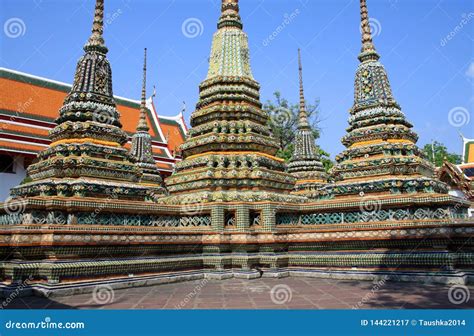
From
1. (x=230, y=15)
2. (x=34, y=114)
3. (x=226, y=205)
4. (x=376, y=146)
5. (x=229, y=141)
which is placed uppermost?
(x=34, y=114)

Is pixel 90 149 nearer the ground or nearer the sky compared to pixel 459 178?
nearer the ground

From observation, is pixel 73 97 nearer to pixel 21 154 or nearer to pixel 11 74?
pixel 21 154

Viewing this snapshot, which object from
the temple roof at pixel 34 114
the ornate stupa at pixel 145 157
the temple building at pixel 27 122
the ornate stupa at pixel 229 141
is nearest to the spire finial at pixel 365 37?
the ornate stupa at pixel 229 141

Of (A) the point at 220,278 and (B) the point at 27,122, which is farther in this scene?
(B) the point at 27,122

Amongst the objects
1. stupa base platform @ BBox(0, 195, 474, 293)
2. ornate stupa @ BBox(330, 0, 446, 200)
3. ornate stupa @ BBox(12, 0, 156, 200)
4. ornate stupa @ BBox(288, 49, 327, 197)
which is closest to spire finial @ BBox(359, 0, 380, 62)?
ornate stupa @ BBox(330, 0, 446, 200)

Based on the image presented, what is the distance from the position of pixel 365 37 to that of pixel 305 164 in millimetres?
7839

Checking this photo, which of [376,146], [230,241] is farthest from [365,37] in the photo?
[230,241]

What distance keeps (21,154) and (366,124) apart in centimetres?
2138

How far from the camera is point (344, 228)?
389 inches

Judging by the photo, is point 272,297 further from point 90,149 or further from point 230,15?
point 230,15

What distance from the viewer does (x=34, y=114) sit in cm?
2692

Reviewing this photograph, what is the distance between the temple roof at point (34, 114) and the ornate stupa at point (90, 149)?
1545 centimetres

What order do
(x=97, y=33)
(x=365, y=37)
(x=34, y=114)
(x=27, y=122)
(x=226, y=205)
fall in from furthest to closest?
(x=34, y=114) → (x=27, y=122) → (x=365, y=37) → (x=97, y=33) → (x=226, y=205)

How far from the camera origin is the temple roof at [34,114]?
24.3 m
